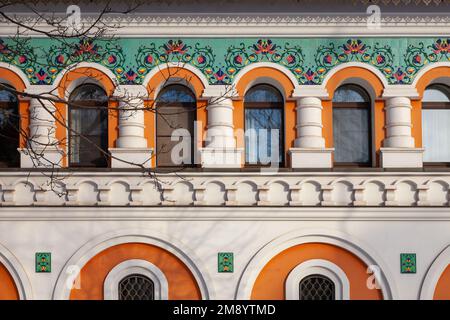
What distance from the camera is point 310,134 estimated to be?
36.7ft

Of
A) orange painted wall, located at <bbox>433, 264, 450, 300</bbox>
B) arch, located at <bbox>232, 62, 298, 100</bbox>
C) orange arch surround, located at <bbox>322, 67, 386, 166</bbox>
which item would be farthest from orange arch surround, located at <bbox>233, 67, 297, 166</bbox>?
orange painted wall, located at <bbox>433, 264, 450, 300</bbox>

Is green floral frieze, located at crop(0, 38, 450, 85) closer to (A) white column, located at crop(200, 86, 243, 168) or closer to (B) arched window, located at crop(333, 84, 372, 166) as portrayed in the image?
(A) white column, located at crop(200, 86, 243, 168)

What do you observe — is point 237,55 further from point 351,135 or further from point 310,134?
point 351,135

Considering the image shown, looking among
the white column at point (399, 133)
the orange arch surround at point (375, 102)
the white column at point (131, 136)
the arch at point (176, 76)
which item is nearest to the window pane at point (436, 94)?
the white column at point (399, 133)

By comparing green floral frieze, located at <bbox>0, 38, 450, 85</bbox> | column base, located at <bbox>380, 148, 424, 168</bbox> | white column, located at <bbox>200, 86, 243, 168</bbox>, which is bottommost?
column base, located at <bbox>380, 148, 424, 168</bbox>

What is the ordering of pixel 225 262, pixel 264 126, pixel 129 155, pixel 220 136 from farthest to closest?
pixel 264 126, pixel 220 136, pixel 129 155, pixel 225 262

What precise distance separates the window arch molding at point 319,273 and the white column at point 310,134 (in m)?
1.64

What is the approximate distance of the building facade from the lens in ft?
35.7

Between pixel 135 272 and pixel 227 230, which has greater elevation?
pixel 227 230

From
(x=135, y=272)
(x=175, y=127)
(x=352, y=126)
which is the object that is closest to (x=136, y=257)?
(x=135, y=272)

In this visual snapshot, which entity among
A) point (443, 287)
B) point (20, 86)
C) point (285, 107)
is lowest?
point (443, 287)

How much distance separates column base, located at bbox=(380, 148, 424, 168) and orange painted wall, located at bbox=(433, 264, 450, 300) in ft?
5.91

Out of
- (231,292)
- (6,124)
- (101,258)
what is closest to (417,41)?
(231,292)

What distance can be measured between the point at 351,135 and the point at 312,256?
2.27 m
